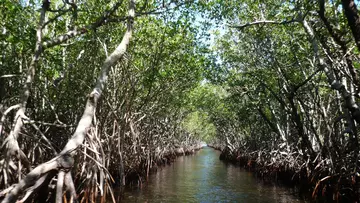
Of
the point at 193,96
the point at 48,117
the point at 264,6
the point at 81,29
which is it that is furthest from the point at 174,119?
the point at 81,29

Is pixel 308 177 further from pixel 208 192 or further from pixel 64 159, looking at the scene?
pixel 64 159

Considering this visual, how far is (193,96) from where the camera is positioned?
77.6 ft

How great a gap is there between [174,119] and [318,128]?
17.5 metres

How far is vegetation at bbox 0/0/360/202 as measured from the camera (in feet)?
19.0

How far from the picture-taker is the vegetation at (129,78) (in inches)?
228

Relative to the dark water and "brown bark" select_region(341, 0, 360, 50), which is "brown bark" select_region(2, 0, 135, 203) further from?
the dark water

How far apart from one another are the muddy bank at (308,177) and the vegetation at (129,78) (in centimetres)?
6

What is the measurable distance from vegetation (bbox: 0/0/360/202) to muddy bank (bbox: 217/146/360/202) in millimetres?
64

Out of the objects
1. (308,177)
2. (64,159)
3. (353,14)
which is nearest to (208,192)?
(308,177)

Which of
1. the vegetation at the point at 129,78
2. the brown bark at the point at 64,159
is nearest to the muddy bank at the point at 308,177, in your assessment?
the vegetation at the point at 129,78

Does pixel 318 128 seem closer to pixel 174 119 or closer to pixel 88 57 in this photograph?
pixel 88 57

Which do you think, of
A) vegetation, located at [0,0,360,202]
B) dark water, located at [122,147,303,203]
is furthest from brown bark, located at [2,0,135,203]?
dark water, located at [122,147,303,203]

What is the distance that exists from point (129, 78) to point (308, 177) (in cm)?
680

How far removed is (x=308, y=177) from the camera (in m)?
10.5
